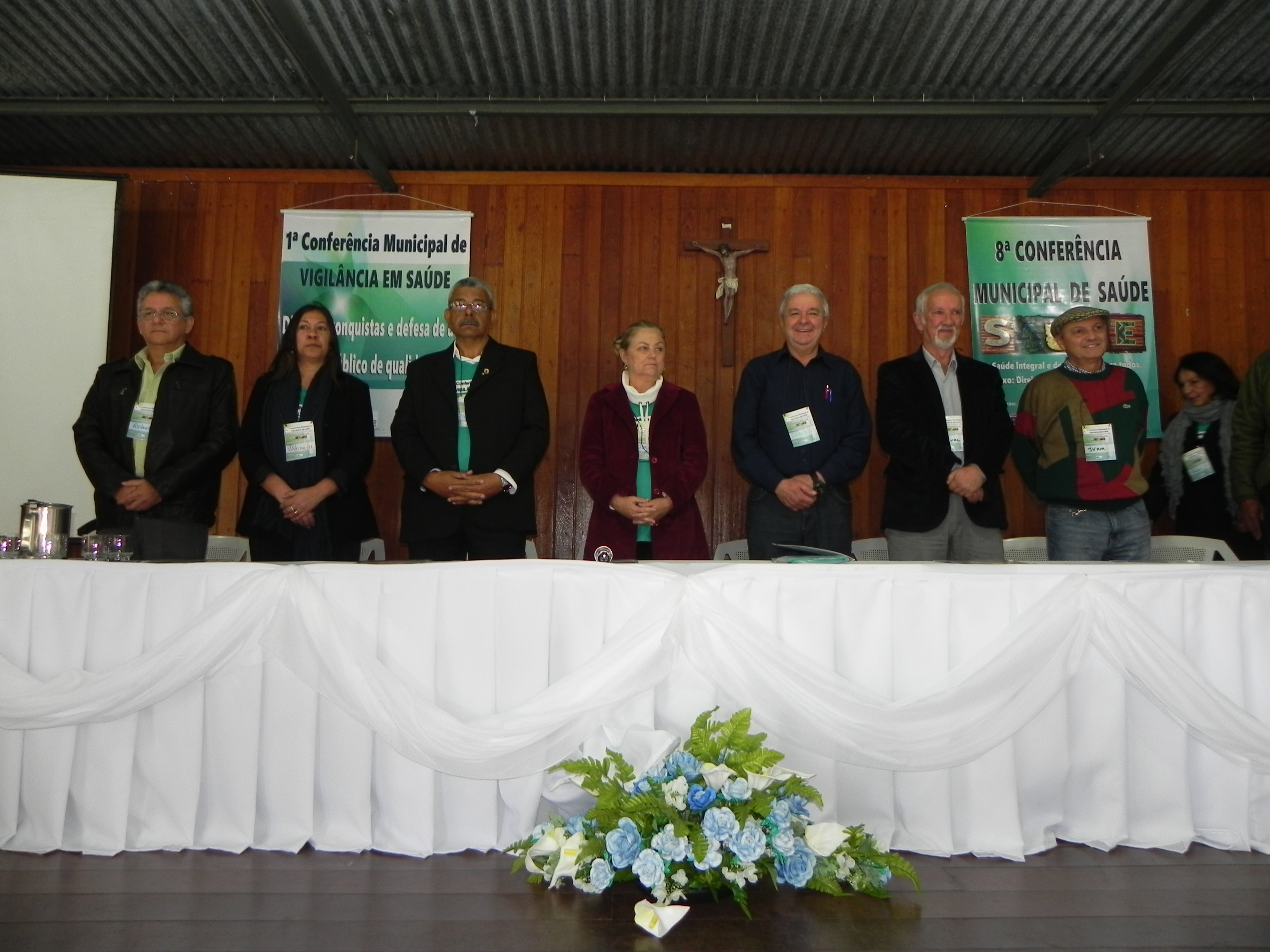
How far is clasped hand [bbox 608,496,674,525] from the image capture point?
3.46 metres

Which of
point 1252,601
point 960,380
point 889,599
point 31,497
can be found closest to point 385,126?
point 31,497

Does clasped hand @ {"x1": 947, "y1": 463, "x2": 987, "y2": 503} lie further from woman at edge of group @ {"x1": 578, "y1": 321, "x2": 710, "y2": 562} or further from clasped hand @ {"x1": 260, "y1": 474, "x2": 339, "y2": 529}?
clasped hand @ {"x1": 260, "y1": 474, "x2": 339, "y2": 529}

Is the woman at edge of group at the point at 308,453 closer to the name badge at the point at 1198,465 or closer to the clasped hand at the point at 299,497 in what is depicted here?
the clasped hand at the point at 299,497

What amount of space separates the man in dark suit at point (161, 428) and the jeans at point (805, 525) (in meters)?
1.90

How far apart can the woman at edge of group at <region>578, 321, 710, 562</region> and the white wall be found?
2.70 metres

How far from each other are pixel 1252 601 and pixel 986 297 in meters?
3.11

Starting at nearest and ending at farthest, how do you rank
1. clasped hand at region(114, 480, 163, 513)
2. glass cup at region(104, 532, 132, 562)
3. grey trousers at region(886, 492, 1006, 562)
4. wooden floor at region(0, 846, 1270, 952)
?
wooden floor at region(0, 846, 1270, 952) → glass cup at region(104, 532, 132, 562) → clasped hand at region(114, 480, 163, 513) → grey trousers at region(886, 492, 1006, 562)

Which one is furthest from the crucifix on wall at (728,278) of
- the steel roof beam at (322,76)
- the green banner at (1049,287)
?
the steel roof beam at (322,76)

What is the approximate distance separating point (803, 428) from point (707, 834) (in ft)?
6.80

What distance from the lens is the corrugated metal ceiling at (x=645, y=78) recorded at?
157 inches

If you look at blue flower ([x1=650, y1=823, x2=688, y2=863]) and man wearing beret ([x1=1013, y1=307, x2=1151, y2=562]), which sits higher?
man wearing beret ([x1=1013, y1=307, x2=1151, y2=562])

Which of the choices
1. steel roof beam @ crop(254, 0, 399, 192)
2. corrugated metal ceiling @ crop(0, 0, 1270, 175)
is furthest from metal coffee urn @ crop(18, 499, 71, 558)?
corrugated metal ceiling @ crop(0, 0, 1270, 175)

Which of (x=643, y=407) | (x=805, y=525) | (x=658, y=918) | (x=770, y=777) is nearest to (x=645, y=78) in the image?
(x=643, y=407)

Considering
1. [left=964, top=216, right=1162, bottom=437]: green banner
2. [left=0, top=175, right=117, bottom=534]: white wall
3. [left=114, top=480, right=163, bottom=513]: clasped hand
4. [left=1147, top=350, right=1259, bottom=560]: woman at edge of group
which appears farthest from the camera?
[left=964, top=216, right=1162, bottom=437]: green banner
